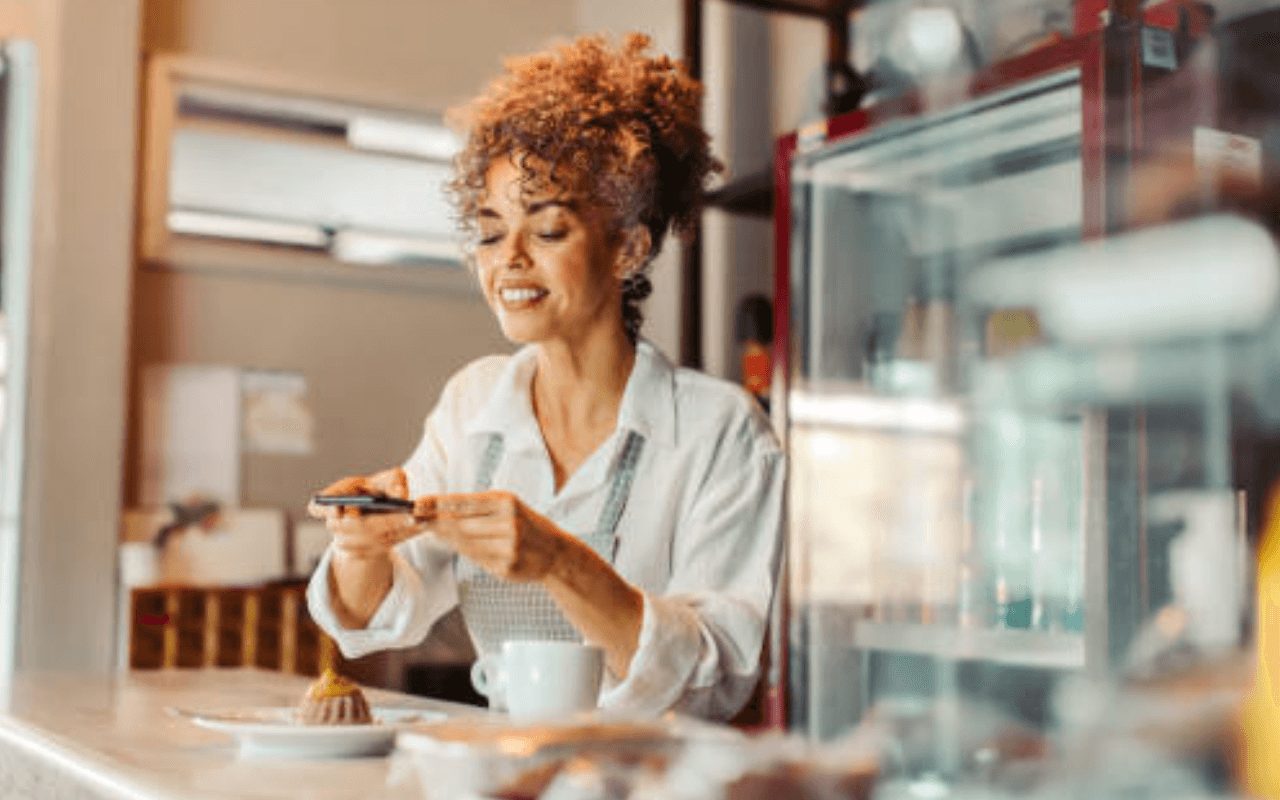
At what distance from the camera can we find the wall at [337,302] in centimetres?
325

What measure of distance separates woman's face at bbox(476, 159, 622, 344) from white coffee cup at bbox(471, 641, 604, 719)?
693 millimetres

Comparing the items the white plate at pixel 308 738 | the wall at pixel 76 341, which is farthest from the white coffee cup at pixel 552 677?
the wall at pixel 76 341

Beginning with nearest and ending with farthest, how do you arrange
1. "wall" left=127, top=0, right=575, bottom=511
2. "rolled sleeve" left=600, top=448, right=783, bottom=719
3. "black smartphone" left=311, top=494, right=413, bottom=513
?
"black smartphone" left=311, top=494, right=413, bottom=513 → "rolled sleeve" left=600, top=448, right=783, bottom=719 → "wall" left=127, top=0, right=575, bottom=511

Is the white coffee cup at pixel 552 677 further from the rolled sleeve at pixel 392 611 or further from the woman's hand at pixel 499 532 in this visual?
the rolled sleeve at pixel 392 611

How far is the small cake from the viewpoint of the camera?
1244 millimetres

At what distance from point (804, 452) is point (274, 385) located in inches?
53.4

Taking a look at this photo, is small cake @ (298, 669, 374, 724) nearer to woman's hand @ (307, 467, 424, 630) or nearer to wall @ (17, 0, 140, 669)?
woman's hand @ (307, 467, 424, 630)

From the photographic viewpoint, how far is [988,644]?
6.43 ft

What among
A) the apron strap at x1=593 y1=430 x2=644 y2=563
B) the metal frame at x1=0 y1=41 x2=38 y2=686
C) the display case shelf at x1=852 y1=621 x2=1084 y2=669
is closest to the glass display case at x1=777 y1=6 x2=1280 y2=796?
the display case shelf at x1=852 y1=621 x2=1084 y2=669

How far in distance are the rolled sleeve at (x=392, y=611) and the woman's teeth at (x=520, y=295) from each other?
1.07 feet

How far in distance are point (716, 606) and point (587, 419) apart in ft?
1.23

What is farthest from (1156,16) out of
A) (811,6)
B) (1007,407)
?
(811,6)

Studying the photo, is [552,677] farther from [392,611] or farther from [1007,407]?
[1007,407]

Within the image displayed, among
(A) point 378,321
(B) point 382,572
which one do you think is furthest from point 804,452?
(A) point 378,321
